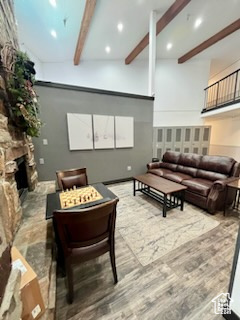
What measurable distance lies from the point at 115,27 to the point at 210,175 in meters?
4.95

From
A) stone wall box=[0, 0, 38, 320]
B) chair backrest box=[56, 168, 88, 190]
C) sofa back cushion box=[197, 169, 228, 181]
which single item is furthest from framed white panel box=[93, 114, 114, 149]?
sofa back cushion box=[197, 169, 228, 181]

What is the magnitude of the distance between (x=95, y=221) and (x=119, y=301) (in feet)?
2.57

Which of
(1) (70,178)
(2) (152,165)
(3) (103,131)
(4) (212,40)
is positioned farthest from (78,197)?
(4) (212,40)

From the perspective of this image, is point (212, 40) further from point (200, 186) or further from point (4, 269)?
point (4, 269)

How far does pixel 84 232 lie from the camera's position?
114 centimetres

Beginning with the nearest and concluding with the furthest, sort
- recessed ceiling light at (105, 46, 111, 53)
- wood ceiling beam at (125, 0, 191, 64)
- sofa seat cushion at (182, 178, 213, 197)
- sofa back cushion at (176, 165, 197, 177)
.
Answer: sofa seat cushion at (182, 178, 213, 197) → sofa back cushion at (176, 165, 197, 177) → wood ceiling beam at (125, 0, 191, 64) → recessed ceiling light at (105, 46, 111, 53)

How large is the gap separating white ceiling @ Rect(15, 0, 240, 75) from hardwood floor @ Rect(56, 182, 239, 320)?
17.6ft

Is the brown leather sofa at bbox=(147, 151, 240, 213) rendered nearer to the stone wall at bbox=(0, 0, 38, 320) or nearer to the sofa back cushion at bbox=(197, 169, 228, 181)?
the sofa back cushion at bbox=(197, 169, 228, 181)

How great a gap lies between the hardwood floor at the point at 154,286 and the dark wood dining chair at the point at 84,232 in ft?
0.61

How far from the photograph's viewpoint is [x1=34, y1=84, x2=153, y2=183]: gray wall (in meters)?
3.25

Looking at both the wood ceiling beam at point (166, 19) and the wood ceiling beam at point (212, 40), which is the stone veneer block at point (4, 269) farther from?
the wood ceiling beam at point (212, 40)

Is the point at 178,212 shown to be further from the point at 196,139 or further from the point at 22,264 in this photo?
the point at 196,139

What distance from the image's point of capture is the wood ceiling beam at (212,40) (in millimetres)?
4468

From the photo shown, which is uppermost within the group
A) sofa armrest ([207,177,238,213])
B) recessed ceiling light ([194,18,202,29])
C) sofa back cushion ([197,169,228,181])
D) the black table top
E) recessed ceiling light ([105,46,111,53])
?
recessed ceiling light ([194,18,202,29])
